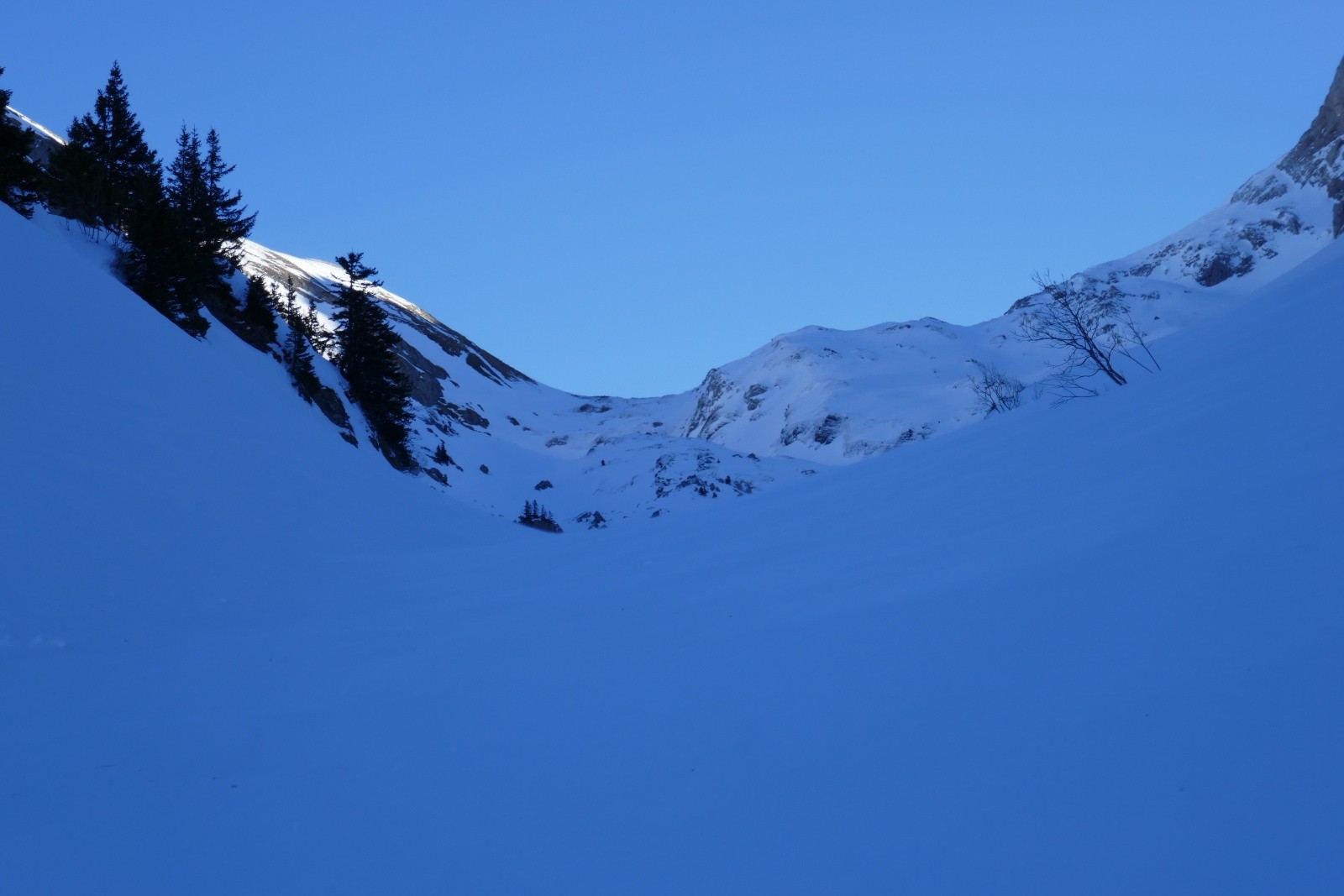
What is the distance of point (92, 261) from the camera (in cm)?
1741

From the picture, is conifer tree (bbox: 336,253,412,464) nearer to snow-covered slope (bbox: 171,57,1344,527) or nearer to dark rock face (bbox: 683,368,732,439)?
snow-covered slope (bbox: 171,57,1344,527)

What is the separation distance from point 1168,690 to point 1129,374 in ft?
32.7

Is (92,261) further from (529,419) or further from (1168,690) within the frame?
(529,419)

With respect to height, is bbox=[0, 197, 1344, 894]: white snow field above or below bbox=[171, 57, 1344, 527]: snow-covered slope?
below

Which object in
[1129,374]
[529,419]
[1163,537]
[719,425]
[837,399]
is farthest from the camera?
[529,419]

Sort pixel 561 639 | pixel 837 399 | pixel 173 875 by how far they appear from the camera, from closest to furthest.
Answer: pixel 173 875 < pixel 561 639 < pixel 837 399

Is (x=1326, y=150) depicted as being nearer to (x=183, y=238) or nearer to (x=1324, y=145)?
(x=1324, y=145)

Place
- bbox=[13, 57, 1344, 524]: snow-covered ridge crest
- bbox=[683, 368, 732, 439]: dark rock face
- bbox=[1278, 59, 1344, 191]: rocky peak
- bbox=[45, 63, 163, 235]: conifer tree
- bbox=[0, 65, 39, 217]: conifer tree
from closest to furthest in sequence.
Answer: bbox=[0, 65, 39, 217]: conifer tree, bbox=[45, 63, 163, 235]: conifer tree, bbox=[13, 57, 1344, 524]: snow-covered ridge crest, bbox=[683, 368, 732, 439]: dark rock face, bbox=[1278, 59, 1344, 191]: rocky peak

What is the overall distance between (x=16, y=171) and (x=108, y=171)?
6.63m

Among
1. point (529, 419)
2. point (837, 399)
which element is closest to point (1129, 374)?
point (837, 399)

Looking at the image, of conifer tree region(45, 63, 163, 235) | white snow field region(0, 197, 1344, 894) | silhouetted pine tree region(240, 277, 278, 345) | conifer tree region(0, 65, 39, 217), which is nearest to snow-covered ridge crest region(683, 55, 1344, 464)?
silhouetted pine tree region(240, 277, 278, 345)

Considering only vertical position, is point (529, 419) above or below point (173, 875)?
above

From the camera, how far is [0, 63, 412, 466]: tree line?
Answer: 58.5ft

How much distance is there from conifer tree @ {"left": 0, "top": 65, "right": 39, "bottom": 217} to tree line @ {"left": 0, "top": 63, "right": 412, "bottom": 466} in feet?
0.07
